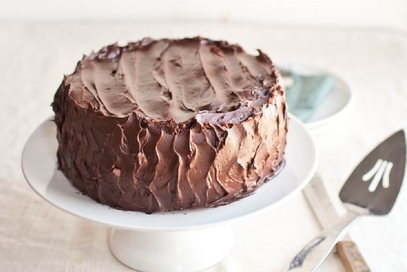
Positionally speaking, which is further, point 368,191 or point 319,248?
point 368,191

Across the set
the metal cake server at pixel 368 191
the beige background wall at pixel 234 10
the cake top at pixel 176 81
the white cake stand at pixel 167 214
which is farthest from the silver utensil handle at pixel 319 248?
the beige background wall at pixel 234 10

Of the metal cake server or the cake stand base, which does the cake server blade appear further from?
the cake stand base

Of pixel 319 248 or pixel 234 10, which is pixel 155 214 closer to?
pixel 319 248

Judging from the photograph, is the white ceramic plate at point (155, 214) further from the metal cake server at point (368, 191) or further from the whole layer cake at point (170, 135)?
the metal cake server at point (368, 191)

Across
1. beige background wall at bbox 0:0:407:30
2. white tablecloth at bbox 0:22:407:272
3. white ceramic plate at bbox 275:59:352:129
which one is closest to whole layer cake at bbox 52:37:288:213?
white tablecloth at bbox 0:22:407:272

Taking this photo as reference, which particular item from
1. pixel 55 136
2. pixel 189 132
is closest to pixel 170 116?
pixel 189 132

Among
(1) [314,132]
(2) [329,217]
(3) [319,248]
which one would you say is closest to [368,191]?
(2) [329,217]
